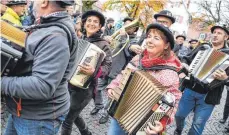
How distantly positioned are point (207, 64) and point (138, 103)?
6.54ft

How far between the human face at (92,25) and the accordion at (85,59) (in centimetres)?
39

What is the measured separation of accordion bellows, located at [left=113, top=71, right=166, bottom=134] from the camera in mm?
2887

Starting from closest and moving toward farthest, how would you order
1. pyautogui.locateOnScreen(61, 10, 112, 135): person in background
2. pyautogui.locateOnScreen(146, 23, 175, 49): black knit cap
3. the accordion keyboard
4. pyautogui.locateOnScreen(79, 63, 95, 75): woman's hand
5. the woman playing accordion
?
the woman playing accordion, pyautogui.locateOnScreen(146, 23, 175, 49): black knit cap, pyautogui.locateOnScreen(79, 63, 95, 75): woman's hand, pyautogui.locateOnScreen(61, 10, 112, 135): person in background, the accordion keyboard

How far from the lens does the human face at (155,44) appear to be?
328cm

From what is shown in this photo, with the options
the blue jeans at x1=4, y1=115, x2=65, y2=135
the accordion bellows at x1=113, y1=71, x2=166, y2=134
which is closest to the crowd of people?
the blue jeans at x1=4, y1=115, x2=65, y2=135

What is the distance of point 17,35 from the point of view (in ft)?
7.91

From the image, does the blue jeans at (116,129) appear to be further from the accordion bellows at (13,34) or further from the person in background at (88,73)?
the accordion bellows at (13,34)

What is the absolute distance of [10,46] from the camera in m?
2.26

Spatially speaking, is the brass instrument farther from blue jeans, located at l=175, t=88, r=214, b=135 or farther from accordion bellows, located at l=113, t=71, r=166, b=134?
accordion bellows, located at l=113, t=71, r=166, b=134

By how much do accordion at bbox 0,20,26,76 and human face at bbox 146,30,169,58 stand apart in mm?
1349

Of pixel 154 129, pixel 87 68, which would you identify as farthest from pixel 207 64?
pixel 154 129

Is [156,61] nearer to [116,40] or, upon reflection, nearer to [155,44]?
[155,44]

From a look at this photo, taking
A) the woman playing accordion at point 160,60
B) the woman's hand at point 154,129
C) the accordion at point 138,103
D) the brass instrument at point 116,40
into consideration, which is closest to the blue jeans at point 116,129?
the woman playing accordion at point 160,60

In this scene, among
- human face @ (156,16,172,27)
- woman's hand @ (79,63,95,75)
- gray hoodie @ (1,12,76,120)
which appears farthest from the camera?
human face @ (156,16,172,27)
